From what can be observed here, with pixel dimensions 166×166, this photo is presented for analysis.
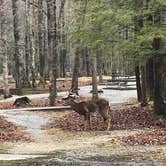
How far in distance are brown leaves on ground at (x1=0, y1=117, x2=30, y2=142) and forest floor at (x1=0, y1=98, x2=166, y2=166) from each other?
0.39 meters

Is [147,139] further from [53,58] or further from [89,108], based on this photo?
[53,58]

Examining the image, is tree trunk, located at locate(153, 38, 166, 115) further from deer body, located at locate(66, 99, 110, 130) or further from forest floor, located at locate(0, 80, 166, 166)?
deer body, located at locate(66, 99, 110, 130)

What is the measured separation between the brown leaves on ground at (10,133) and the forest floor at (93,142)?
393 millimetres

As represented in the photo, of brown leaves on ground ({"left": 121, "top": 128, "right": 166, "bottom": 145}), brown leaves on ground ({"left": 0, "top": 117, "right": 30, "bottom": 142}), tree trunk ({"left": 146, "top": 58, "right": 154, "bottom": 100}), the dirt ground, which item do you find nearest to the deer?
the dirt ground

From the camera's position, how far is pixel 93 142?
18797mm

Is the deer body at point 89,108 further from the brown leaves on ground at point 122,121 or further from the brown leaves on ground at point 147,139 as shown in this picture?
the brown leaves on ground at point 147,139

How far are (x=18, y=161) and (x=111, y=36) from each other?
9.94 m

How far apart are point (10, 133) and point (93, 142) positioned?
4.12 metres

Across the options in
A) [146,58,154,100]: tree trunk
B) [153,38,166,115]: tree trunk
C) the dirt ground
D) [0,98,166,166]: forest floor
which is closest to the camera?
the dirt ground

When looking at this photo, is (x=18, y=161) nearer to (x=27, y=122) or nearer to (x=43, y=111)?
(x=27, y=122)

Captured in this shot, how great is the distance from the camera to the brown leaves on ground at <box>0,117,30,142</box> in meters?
20.2

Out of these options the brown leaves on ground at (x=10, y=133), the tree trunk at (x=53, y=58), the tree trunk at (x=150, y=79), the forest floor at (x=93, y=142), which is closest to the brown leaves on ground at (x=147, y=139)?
the forest floor at (x=93, y=142)

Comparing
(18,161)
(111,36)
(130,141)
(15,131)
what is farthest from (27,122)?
(18,161)

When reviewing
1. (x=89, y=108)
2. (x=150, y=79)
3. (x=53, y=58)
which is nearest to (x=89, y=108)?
(x=89, y=108)
